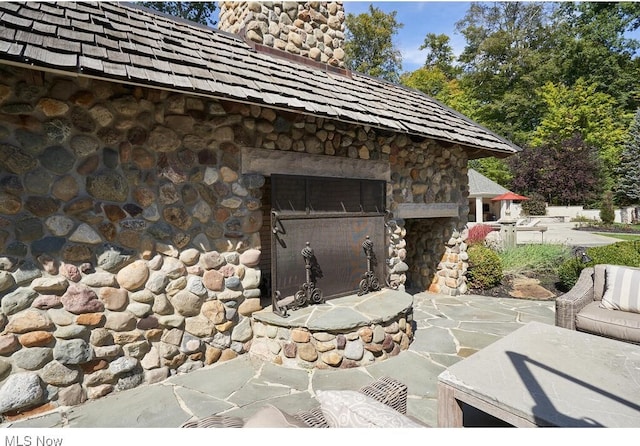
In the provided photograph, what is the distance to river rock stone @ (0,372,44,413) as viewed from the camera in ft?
8.74

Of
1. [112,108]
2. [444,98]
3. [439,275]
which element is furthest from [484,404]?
[444,98]

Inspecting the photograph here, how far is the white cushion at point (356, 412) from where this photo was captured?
1.32 meters

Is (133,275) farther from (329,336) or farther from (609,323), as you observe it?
(609,323)

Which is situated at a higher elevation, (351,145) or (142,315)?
(351,145)

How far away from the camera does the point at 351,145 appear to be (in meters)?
4.84

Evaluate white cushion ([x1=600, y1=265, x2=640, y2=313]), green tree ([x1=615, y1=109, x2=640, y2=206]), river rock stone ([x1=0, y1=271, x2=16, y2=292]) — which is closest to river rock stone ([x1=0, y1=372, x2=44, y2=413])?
river rock stone ([x1=0, y1=271, x2=16, y2=292])

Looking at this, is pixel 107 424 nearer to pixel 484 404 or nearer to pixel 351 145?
pixel 484 404

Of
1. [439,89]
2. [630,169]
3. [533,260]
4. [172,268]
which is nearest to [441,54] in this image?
[439,89]

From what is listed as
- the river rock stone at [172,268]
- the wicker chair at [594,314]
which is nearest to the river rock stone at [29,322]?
the river rock stone at [172,268]

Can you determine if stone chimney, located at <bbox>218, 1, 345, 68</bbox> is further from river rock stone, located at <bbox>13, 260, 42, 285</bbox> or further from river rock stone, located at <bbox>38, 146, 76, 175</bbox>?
river rock stone, located at <bbox>13, 260, 42, 285</bbox>

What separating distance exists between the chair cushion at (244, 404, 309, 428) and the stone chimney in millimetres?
5255

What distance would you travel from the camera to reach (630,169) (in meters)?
23.1
